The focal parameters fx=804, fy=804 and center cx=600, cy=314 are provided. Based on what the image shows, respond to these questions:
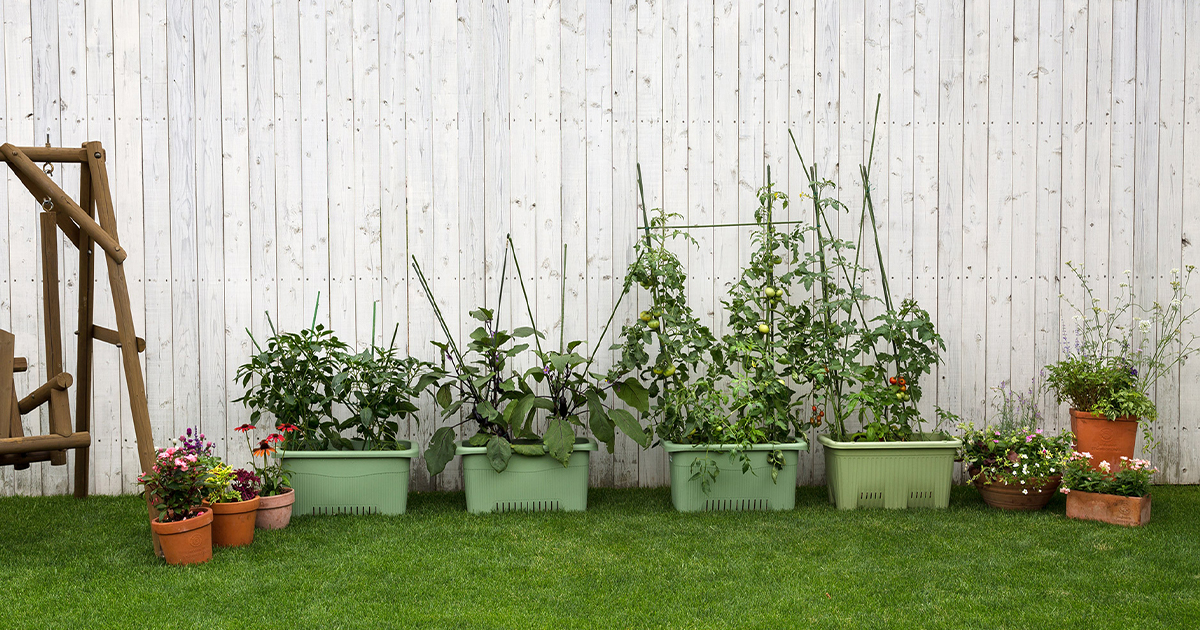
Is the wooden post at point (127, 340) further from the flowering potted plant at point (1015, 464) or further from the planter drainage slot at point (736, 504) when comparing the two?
the flowering potted plant at point (1015, 464)

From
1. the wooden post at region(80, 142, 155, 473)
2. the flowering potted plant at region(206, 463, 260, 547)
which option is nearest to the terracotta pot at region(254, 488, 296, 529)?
the flowering potted plant at region(206, 463, 260, 547)

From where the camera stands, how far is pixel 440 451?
3.32 m

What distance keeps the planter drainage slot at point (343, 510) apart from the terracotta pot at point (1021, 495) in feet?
8.34

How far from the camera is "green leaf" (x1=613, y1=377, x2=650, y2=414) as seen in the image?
3.37 meters

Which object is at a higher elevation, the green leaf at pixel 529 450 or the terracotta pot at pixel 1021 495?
the green leaf at pixel 529 450

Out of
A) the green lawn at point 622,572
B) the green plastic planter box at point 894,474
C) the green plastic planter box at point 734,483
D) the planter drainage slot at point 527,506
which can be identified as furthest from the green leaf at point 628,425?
the green plastic planter box at point 894,474

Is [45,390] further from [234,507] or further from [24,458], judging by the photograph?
[234,507]

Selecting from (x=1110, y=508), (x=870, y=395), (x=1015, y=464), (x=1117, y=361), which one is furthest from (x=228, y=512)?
(x=1117, y=361)

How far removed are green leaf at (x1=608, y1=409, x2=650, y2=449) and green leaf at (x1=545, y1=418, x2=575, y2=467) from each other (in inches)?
8.0

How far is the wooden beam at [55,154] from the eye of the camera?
2789 millimetres

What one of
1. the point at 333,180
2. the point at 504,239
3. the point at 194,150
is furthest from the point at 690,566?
the point at 194,150

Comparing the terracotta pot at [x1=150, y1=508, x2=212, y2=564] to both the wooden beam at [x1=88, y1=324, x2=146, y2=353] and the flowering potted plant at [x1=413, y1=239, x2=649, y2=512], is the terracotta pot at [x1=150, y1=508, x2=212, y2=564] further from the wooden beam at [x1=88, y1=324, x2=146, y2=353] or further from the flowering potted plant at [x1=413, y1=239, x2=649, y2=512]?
the flowering potted plant at [x1=413, y1=239, x2=649, y2=512]

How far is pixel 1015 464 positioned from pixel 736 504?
3.70 ft

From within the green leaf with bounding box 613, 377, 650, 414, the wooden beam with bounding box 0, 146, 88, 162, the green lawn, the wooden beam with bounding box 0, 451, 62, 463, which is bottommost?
the green lawn
